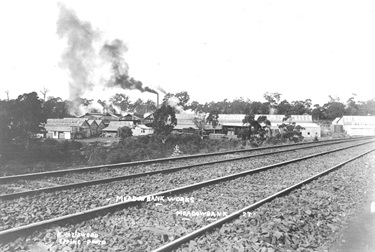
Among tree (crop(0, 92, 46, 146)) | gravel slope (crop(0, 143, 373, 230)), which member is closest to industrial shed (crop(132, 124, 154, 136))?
tree (crop(0, 92, 46, 146))

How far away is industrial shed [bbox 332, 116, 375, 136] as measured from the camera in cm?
5300

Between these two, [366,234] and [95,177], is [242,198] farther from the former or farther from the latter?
[95,177]

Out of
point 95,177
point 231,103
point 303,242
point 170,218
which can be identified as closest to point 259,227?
point 303,242

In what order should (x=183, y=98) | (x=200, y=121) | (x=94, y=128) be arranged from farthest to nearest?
(x=94, y=128) < (x=183, y=98) < (x=200, y=121)

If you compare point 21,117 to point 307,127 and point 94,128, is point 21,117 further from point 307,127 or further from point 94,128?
point 307,127

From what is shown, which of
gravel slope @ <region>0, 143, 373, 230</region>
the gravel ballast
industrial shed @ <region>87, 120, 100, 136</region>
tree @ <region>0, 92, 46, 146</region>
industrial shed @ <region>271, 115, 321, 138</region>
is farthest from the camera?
industrial shed @ <region>87, 120, 100, 136</region>

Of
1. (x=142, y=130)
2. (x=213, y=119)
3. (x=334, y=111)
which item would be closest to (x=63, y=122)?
(x=142, y=130)

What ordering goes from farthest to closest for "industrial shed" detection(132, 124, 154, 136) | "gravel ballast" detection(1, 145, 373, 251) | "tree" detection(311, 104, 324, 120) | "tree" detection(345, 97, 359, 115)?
"tree" detection(345, 97, 359, 115) < "tree" detection(311, 104, 324, 120) < "industrial shed" detection(132, 124, 154, 136) < "gravel ballast" detection(1, 145, 373, 251)

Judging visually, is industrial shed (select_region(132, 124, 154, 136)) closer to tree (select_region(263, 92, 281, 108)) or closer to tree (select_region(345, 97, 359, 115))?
tree (select_region(263, 92, 281, 108))

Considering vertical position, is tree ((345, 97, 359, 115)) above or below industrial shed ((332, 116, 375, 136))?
above

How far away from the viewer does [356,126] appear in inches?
2266

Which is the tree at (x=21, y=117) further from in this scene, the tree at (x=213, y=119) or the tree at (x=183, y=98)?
the tree at (x=183, y=98)

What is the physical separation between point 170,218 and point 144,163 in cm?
622

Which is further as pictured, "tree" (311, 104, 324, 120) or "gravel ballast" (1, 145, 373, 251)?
"tree" (311, 104, 324, 120)
